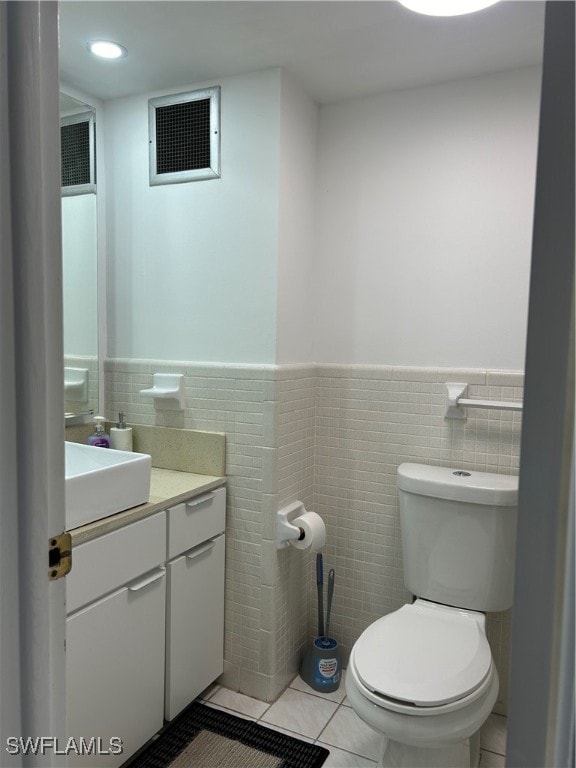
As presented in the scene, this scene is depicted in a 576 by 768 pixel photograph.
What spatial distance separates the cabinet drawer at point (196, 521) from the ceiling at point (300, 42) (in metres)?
1.50

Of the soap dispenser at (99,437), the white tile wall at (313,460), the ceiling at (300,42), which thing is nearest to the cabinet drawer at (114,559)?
the white tile wall at (313,460)

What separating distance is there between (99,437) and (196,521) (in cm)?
53

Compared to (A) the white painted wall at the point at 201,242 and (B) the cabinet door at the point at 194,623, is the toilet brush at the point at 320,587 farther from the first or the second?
(A) the white painted wall at the point at 201,242

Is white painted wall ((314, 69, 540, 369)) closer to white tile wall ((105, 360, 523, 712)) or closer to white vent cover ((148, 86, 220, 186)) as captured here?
white tile wall ((105, 360, 523, 712))

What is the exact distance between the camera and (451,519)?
6.08 ft

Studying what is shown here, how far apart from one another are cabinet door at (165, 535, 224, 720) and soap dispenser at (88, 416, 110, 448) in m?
0.56

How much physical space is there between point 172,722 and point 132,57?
2.28m

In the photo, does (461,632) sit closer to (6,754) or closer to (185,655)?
(185,655)

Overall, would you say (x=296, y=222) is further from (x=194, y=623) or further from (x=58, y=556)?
(x=58, y=556)

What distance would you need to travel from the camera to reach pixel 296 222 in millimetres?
2100

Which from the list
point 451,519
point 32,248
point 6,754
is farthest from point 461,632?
point 32,248

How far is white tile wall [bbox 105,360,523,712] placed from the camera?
2.00 metres

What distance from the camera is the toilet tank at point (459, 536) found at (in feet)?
5.87

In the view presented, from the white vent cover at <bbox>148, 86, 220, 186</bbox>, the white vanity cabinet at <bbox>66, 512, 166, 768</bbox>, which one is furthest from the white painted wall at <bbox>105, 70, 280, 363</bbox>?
the white vanity cabinet at <bbox>66, 512, 166, 768</bbox>
